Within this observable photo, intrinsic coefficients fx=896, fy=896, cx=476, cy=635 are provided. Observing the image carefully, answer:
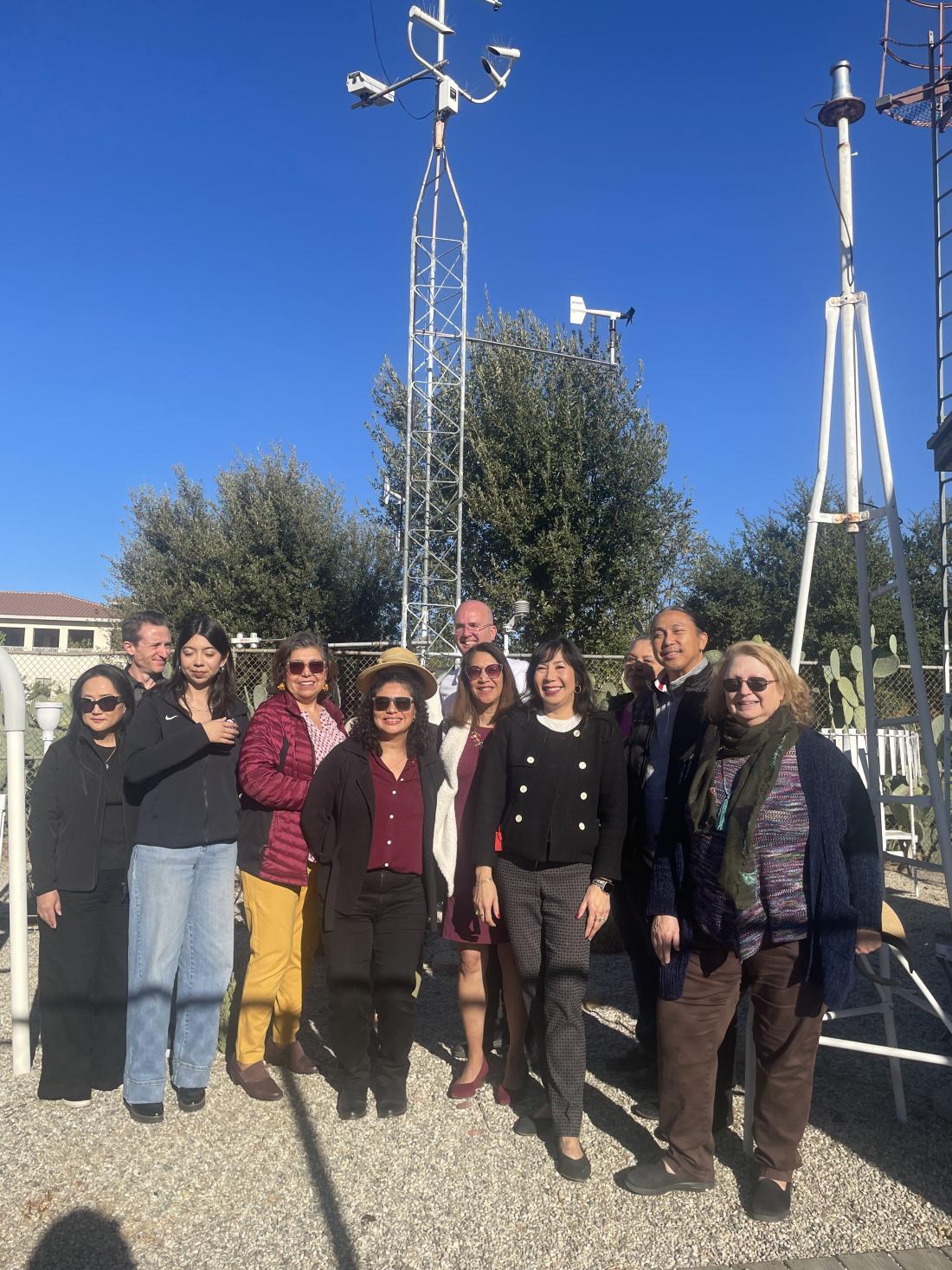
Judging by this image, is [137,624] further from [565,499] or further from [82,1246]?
[565,499]

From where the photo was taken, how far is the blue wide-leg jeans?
3.38 metres

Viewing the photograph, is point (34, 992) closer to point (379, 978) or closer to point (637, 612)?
point (379, 978)

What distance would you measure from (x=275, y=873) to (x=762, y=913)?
1893 millimetres

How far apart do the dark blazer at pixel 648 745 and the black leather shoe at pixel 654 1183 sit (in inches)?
42.0

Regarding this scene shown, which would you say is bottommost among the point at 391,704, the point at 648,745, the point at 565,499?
the point at 648,745

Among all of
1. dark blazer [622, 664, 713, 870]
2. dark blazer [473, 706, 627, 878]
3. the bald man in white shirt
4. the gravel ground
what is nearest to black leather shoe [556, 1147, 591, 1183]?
the gravel ground

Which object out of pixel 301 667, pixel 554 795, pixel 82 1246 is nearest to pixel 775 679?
pixel 554 795

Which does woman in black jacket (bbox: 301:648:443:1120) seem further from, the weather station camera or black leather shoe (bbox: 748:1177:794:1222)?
the weather station camera

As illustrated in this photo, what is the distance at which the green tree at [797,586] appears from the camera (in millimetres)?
18766

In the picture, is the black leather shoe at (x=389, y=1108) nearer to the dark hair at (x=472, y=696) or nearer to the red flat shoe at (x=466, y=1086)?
the red flat shoe at (x=466, y=1086)

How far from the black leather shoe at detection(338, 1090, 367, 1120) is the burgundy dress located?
0.68 m

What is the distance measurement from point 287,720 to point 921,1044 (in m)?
3.34

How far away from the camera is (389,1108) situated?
3.47 m

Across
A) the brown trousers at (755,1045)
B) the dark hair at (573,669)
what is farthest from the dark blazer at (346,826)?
the brown trousers at (755,1045)
